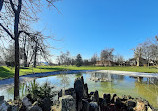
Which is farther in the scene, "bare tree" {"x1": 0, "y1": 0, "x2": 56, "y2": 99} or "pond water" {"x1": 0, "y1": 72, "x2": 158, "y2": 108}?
"pond water" {"x1": 0, "y1": 72, "x2": 158, "y2": 108}

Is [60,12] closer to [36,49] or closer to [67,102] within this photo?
[36,49]

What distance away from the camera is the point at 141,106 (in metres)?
3.08

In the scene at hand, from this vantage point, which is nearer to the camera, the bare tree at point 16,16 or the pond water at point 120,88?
the bare tree at point 16,16

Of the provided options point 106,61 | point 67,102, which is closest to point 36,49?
point 67,102

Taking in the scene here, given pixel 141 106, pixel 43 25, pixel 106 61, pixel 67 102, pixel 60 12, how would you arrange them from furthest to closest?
1. pixel 106 61
2. pixel 141 106
3. pixel 43 25
4. pixel 60 12
5. pixel 67 102

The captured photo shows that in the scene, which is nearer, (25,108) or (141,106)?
(25,108)

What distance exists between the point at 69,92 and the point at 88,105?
0.68 meters

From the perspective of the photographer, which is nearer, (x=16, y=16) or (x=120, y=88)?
(x=16, y=16)

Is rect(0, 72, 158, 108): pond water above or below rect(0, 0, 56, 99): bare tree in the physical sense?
below

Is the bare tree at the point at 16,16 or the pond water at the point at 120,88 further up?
the bare tree at the point at 16,16

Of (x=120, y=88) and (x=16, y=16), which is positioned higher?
(x=16, y=16)

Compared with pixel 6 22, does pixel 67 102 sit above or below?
below

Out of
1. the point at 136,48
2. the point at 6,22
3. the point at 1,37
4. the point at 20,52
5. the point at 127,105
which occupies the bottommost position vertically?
the point at 127,105

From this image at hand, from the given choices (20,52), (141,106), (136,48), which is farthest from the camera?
(136,48)
